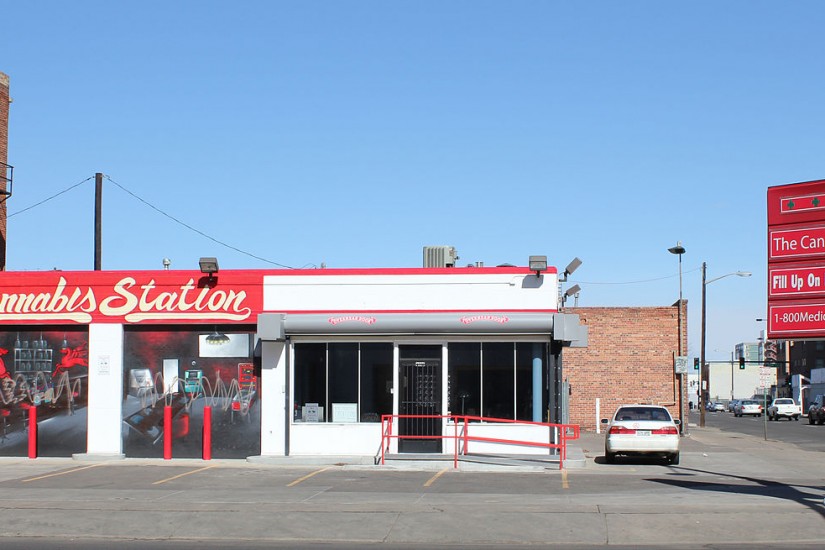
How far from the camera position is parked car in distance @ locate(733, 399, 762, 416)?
283ft

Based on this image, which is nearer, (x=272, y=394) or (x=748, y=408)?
(x=272, y=394)

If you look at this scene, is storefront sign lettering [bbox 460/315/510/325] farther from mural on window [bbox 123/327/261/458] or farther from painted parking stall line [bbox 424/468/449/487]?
mural on window [bbox 123/327/261/458]

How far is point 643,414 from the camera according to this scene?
2589 centimetres

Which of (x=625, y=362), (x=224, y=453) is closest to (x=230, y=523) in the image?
(x=224, y=453)

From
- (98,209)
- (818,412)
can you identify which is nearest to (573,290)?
(98,209)

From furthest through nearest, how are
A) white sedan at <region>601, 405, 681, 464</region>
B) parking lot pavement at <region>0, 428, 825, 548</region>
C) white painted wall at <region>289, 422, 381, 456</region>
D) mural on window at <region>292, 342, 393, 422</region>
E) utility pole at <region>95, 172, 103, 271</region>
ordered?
utility pole at <region>95, 172, 103, 271</region> → mural on window at <region>292, 342, 393, 422</region> → white painted wall at <region>289, 422, 381, 456</region> → white sedan at <region>601, 405, 681, 464</region> → parking lot pavement at <region>0, 428, 825, 548</region>

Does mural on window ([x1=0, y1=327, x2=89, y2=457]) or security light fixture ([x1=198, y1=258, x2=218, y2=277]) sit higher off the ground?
security light fixture ([x1=198, y1=258, x2=218, y2=277])

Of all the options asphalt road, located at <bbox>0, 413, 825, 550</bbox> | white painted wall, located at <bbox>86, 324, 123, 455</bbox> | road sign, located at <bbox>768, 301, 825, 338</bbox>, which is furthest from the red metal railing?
white painted wall, located at <bbox>86, 324, 123, 455</bbox>

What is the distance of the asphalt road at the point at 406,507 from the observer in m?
14.3

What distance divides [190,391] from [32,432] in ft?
13.7

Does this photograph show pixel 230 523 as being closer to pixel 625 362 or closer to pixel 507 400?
pixel 507 400

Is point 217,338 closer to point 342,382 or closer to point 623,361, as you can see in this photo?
point 342,382

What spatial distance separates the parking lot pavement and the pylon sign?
305 centimetres

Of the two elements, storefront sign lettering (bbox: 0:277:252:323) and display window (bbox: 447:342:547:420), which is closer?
display window (bbox: 447:342:547:420)
